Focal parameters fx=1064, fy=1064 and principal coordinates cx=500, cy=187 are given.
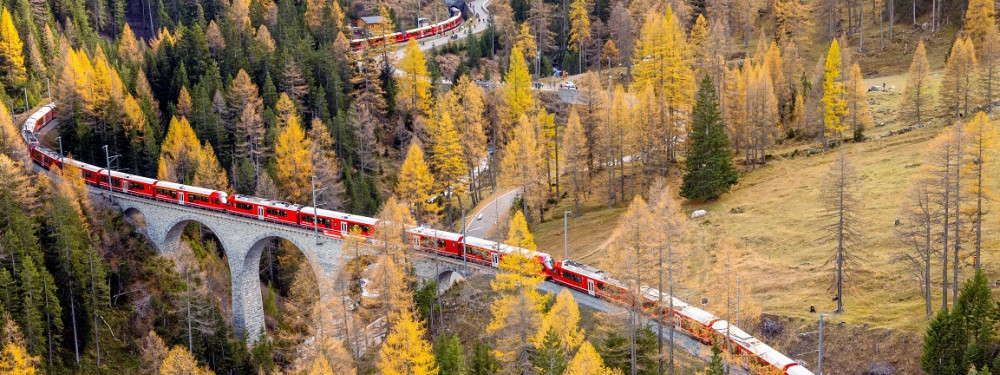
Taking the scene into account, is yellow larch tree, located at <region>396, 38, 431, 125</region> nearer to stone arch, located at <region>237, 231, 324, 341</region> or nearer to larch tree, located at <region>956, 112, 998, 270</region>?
stone arch, located at <region>237, 231, 324, 341</region>

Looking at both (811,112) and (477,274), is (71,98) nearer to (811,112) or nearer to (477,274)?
(477,274)

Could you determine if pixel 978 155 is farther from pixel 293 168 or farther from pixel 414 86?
pixel 414 86

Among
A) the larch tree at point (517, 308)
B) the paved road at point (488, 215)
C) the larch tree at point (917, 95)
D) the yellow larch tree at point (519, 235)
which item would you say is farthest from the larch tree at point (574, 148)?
the larch tree at point (917, 95)

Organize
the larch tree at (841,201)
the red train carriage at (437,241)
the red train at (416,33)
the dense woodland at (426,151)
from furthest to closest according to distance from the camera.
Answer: the red train at (416,33) → the red train carriage at (437,241) → the larch tree at (841,201) → the dense woodland at (426,151)

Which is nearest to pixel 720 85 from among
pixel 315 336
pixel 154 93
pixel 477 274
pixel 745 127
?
pixel 745 127

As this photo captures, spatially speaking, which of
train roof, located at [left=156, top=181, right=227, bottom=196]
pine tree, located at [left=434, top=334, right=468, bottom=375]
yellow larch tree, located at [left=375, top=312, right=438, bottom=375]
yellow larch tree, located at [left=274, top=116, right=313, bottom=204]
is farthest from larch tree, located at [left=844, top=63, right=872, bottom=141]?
train roof, located at [left=156, top=181, right=227, bottom=196]

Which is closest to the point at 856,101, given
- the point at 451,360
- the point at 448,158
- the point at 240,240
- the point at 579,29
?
the point at 448,158

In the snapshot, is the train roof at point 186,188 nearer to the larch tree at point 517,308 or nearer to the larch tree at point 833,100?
the larch tree at point 517,308
